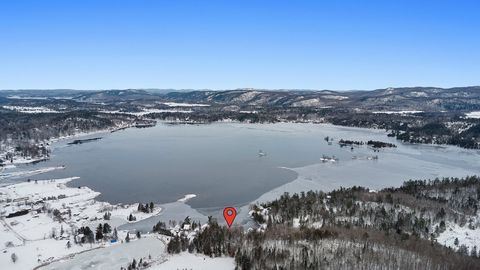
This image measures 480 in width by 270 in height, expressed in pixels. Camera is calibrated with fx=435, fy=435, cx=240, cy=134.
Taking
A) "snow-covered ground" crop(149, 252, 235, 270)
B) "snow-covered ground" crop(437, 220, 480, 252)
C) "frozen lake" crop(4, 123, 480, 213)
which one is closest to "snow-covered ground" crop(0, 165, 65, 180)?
"frozen lake" crop(4, 123, 480, 213)

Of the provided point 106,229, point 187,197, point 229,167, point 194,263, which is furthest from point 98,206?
point 229,167

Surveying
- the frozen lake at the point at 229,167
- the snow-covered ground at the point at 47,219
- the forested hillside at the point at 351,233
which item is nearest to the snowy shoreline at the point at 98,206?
the snow-covered ground at the point at 47,219

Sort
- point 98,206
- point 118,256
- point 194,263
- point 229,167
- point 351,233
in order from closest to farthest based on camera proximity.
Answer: point 194,263 → point 118,256 → point 351,233 → point 98,206 → point 229,167

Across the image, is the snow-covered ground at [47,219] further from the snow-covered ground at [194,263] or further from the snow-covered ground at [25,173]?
the snow-covered ground at [25,173]

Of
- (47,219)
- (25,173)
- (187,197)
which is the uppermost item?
(187,197)

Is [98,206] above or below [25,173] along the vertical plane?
above

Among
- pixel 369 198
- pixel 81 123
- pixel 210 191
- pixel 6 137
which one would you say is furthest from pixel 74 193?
pixel 81 123

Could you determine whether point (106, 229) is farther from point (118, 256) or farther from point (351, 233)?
point (351, 233)

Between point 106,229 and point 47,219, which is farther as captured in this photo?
point 47,219
